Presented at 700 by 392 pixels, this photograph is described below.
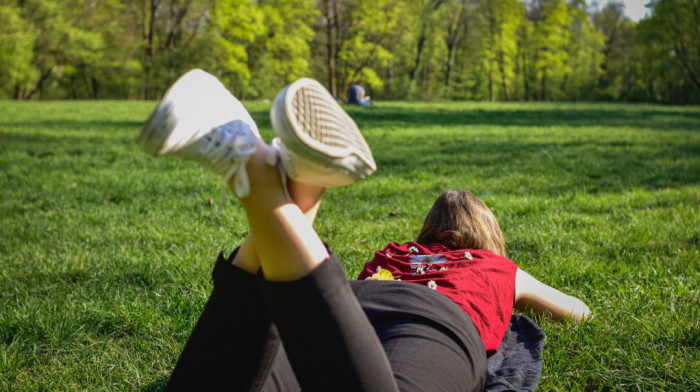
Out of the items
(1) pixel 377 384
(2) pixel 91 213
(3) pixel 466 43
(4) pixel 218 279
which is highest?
(3) pixel 466 43

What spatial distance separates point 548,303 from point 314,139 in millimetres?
1741

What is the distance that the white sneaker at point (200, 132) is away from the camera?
1151 mm

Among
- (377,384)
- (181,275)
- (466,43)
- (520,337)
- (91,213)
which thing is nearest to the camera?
(377,384)

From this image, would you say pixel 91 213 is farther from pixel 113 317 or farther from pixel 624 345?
pixel 624 345

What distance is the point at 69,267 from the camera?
325 cm

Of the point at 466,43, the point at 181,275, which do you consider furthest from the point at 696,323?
the point at 466,43

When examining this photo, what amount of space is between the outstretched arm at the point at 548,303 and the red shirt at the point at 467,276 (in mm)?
335

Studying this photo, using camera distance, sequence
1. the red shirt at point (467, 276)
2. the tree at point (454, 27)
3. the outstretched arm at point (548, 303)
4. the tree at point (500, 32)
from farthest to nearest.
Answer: the tree at point (454, 27), the tree at point (500, 32), the outstretched arm at point (548, 303), the red shirt at point (467, 276)

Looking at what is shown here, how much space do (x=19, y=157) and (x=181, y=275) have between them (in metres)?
6.08

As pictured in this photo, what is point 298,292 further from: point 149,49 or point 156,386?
point 149,49

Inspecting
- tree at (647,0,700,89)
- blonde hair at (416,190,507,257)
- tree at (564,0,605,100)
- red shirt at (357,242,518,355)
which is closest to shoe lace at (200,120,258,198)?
red shirt at (357,242,518,355)

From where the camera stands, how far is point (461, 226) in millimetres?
2197

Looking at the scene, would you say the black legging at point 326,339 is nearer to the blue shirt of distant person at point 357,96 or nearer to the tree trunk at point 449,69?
the blue shirt of distant person at point 357,96

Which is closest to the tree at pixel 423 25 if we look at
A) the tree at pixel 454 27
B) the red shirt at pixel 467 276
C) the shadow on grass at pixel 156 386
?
the tree at pixel 454 27
